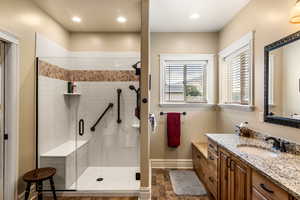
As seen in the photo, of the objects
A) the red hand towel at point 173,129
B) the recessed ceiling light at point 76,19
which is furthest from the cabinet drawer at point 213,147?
the recessed ceiling light at point 76,19

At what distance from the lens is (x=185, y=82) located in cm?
374

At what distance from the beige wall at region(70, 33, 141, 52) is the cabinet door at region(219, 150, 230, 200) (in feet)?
8.08

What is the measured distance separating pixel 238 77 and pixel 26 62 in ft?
10.4

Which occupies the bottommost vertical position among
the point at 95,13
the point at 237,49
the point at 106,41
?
the point at 237,49

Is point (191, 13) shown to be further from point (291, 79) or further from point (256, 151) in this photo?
point (256, 151)

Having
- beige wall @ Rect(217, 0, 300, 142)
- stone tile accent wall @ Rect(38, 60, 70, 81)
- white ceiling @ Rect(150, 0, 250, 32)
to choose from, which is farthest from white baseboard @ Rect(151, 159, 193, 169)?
white ceiling @ Rect(150, 0, 250, 32)

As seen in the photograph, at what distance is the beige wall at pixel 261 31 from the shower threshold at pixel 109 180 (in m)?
1.88

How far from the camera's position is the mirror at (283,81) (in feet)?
5.64

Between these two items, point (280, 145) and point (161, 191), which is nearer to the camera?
point (280, 145)

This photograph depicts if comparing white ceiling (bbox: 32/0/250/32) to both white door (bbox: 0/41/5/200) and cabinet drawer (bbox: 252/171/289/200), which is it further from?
cabinet drawer (bbox: 252/171/289/200)

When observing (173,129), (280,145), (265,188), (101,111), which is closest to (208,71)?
(173,129)

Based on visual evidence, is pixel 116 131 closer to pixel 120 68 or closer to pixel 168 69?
pixel 120 68

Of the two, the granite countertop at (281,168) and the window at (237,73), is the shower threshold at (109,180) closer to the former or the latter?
the granite countertop at (281,168)

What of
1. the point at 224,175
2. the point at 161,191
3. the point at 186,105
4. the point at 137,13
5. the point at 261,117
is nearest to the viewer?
the point at 224,175
